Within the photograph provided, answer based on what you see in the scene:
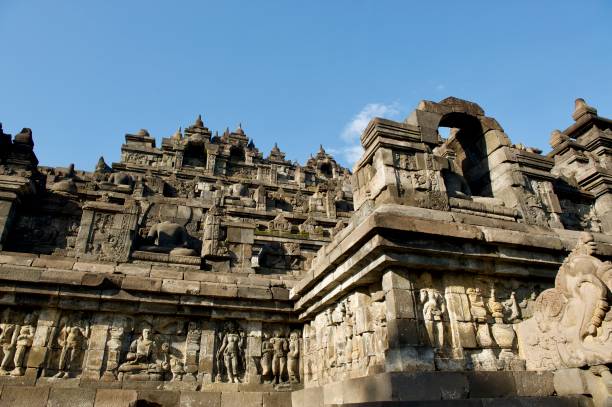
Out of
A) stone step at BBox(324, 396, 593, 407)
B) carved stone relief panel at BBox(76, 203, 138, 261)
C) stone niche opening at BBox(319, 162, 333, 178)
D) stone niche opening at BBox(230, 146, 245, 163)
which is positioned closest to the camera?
stone step at BBox(324, 396, 593, 407)

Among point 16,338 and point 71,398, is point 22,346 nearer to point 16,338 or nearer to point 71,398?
point 16,338

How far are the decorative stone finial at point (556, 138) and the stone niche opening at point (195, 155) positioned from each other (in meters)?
27.3

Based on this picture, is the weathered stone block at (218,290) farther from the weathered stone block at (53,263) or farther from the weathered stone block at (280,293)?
the weathered stone block at (53,263)

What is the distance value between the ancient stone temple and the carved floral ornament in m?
0.02

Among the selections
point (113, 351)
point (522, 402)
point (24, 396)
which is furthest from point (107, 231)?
point (522, 402)

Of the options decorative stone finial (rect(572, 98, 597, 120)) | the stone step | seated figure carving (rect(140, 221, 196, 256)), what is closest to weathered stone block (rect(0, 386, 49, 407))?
the stone step

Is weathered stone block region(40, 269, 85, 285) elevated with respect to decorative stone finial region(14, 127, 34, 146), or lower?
lower

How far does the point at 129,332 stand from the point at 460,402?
5505mm

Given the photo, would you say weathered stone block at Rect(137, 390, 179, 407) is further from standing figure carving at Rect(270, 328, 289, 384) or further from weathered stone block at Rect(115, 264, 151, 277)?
weathered stone block at Rect(115, 264, 151, 277)

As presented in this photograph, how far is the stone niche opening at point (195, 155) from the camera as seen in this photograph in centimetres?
3431

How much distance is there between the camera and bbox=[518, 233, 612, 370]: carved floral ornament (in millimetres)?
4602

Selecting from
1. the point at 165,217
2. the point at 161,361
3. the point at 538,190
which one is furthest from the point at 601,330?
the point at 165,217

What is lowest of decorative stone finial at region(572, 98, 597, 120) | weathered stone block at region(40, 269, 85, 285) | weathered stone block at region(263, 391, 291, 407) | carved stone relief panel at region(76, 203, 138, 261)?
weathered stone block at region(263, 391, 291, 407)

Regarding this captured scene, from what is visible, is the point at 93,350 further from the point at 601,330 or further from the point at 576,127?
the point at 576,127
